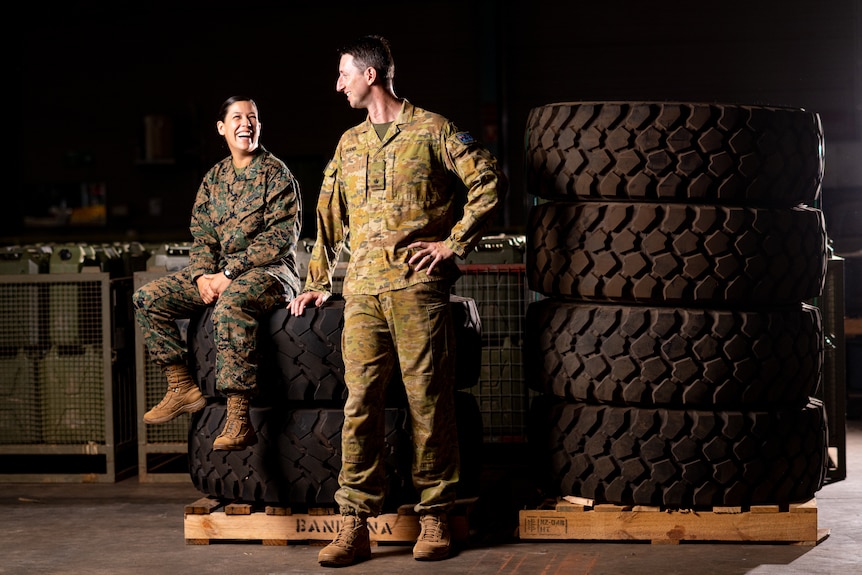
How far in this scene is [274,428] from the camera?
4762 mm

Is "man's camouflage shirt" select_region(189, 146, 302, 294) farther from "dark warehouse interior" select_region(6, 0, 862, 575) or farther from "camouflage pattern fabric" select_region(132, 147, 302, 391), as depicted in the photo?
"dark warehouse interior" select_region(6, 0, 862, 575)

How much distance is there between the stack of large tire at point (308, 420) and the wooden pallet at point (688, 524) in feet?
1.74

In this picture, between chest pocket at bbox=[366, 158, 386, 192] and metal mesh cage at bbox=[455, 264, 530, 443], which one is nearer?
chest pocket at bbox=[366, 158, 386, 192]

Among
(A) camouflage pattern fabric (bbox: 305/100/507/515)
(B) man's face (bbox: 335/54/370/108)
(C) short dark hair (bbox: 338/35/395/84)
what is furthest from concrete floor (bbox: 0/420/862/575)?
(C) short dark hair (bbox: 338/35/395/84)

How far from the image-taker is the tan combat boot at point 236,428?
14.9ft

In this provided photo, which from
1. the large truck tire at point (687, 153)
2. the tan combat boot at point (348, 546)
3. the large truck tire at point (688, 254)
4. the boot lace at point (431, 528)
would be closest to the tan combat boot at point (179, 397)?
the tan combat boot at point (348, 546)

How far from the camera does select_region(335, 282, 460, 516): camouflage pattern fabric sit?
4.39 m

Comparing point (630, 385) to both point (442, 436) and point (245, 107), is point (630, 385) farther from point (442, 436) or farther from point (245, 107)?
point (245, 107)

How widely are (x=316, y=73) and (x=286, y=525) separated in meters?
10.1

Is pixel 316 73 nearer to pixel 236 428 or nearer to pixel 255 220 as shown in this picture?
pixel 255 220

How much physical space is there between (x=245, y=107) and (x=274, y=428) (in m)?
1.44

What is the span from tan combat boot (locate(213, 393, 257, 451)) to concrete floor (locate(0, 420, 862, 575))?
465 millimetres

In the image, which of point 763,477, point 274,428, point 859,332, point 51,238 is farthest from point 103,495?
point 51,238

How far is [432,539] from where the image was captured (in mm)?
4434
